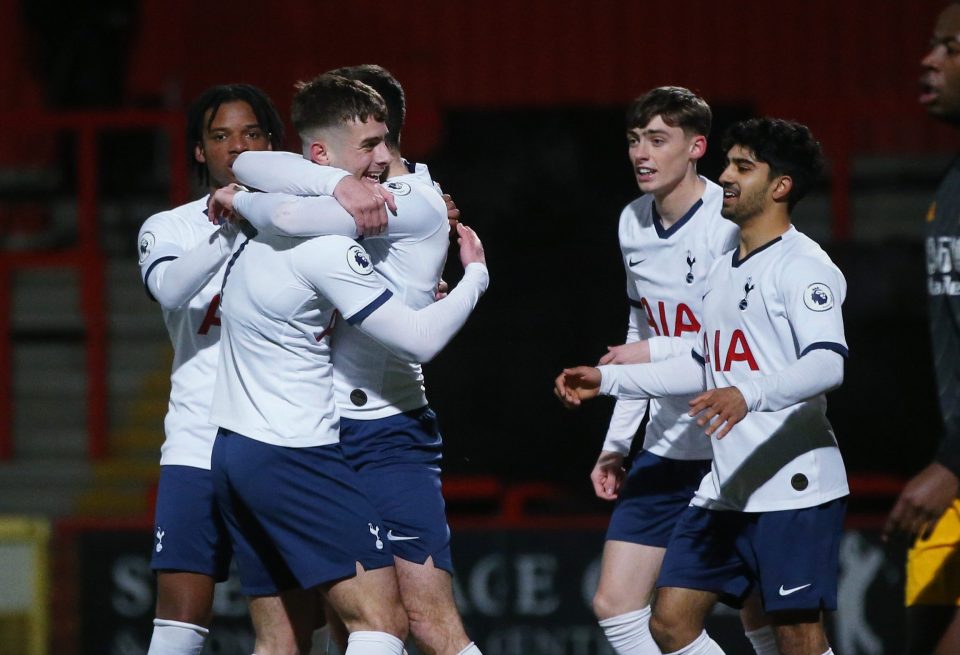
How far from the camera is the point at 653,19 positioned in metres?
9.05

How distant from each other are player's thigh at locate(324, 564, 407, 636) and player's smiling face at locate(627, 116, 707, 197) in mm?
1469

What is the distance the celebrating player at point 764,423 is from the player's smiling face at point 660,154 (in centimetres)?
Answer: 32

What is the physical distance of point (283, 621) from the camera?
13.5 ft

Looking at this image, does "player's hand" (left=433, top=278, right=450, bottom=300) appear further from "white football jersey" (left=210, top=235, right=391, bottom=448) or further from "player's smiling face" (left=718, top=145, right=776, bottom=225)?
"player's smiling face" (left=718, top=145, right=776, bottom=225)

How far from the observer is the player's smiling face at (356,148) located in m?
3.86

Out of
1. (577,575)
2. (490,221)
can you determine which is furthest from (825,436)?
(490,221)

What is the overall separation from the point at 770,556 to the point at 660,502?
56cm

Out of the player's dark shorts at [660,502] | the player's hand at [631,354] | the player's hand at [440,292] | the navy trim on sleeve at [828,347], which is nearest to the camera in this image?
the navy trim on sleeve at [828,347]

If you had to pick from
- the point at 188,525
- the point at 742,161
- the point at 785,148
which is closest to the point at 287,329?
the point at 188,525

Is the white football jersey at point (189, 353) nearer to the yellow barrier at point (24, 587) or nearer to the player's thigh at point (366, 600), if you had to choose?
the player's thigh at point (366, 600)

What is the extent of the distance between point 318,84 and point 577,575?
9.94ft

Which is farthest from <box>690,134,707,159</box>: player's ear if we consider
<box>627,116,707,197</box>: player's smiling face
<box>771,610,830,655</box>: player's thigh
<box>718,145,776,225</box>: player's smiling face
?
<box>771,610,830,655</box>: player's thigh

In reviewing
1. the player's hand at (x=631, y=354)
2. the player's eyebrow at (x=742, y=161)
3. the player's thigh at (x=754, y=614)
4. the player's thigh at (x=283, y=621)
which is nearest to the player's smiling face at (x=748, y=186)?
the player's eyebrow at (x=742, y=161)

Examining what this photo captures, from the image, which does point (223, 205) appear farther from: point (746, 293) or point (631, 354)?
point (746, 293)
